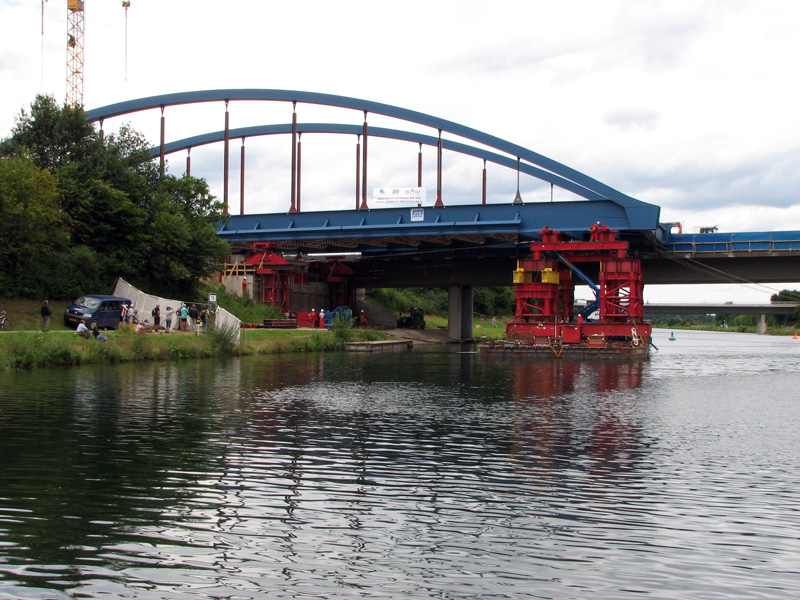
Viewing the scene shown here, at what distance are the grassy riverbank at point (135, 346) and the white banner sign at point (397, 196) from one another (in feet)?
56.9

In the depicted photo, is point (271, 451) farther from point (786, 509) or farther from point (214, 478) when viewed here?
point (786, 509)

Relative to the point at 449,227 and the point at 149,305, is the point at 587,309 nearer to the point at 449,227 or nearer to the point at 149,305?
the point at 449,227

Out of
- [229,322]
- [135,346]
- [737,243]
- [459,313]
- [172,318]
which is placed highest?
[737,243]

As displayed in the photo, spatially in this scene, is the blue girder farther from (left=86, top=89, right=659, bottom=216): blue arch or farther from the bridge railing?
the bridge railing

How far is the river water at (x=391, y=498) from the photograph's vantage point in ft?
27.8

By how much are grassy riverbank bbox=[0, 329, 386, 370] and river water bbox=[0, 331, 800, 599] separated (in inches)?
350

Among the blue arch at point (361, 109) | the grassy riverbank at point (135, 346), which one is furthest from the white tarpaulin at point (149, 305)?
the blue arch at point (361, 109)

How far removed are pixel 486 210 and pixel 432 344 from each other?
18060 mm

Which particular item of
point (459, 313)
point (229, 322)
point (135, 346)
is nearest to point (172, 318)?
point (229, 322)

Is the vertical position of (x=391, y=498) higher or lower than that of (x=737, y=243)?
lower

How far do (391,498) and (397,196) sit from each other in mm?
58838

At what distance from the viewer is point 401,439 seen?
57.6 feet

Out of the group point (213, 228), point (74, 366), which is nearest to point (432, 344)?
point (213, 228)

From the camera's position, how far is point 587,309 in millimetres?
62188
